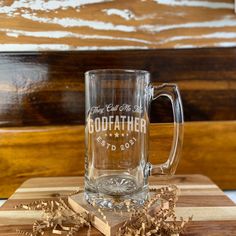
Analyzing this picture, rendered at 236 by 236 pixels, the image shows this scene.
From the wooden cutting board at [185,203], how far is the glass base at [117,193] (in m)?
0.05

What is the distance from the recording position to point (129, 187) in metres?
0.54

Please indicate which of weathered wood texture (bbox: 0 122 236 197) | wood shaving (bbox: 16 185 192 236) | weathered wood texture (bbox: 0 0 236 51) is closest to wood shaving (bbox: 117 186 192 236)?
wood shaving (bbox: 16 185 192 236)

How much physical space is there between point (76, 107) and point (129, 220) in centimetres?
33

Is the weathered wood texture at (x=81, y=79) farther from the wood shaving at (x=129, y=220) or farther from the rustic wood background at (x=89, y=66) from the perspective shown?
the wood shaving at (x=129, y=220)

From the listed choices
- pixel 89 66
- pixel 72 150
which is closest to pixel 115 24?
pixel 89 66

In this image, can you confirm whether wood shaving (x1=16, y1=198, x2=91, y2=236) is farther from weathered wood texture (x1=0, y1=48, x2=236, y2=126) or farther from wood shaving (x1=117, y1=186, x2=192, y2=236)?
weathered wood texture (x1=0, y1=48, x2=236, y2=126)

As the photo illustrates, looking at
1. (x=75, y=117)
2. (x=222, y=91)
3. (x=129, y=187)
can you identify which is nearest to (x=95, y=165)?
(x=129, y=187)

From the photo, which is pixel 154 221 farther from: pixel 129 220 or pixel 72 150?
pixel 72 150

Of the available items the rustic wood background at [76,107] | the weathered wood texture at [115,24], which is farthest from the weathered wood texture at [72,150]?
the weathered wood texture at [115,24]

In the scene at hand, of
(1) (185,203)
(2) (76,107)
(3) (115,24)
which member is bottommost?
(1) (185,203)

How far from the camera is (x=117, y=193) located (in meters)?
0.52

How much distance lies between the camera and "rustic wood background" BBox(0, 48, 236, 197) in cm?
74

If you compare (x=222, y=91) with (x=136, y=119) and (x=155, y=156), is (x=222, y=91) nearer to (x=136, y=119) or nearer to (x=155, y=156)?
(x=155, y=156)

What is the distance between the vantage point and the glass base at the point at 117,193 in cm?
52
